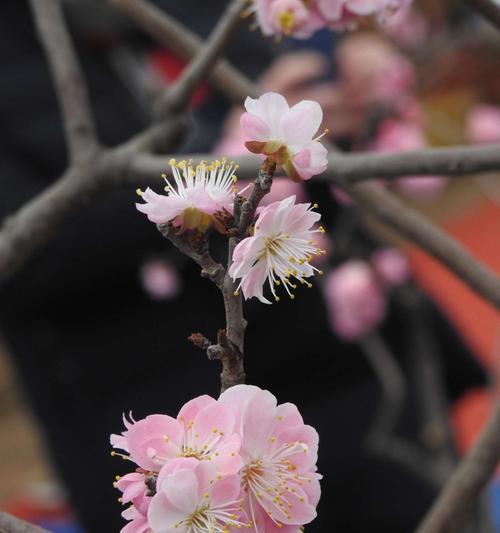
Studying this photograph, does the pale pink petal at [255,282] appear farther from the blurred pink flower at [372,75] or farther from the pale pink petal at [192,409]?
the blurred pink flower at [372,75]

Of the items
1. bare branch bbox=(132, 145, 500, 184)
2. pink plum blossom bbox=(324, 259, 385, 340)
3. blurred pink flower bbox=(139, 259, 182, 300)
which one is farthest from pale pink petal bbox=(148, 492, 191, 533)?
pink plum blossom bbox=(324, 259, 385, 340)

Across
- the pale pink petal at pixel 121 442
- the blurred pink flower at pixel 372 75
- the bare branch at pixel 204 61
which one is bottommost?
the pale pink petal at pixel 121 442

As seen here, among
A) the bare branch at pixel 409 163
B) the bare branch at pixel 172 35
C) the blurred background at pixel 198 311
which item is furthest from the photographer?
the blurred background at pixel 198 311

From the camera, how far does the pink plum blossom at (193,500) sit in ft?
1.15

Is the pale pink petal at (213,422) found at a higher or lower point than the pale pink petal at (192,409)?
lower

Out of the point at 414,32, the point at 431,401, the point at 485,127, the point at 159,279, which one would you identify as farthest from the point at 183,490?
the point at 414,32

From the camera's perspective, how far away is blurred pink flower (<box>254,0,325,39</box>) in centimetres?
62

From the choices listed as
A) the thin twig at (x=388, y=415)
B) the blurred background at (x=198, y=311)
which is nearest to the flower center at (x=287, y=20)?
the blurred background at (x=198, y=311)

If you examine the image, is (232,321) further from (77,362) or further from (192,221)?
(77,362)

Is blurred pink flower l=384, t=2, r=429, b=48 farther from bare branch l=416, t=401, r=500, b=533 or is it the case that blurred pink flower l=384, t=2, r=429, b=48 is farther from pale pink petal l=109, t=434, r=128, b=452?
pale pink petal l=109, t=434, r=128, b=452

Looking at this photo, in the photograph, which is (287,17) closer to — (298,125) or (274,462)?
(298,125)

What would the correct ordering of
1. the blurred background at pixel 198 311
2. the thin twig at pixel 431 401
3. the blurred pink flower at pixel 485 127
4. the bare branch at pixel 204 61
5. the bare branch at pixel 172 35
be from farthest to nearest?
the blurred pink flower at pixel 485 127 < the blurred background at pixel 198 311 < the thin twig at pixel 431 401 < the bare branch at pixel 172 35 < the bare branch at pixel 204 61

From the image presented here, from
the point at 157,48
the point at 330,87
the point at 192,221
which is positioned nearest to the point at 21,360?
the point at 157,48

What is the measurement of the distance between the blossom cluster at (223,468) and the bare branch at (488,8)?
36cm
